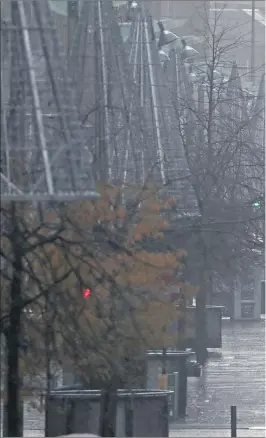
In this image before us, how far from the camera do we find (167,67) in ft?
98.9

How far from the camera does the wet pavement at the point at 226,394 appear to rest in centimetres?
Answer: 2322

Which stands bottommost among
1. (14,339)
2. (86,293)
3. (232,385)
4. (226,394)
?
(232,385)

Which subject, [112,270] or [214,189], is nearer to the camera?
[112,270]

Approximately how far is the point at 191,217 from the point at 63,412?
3716mm

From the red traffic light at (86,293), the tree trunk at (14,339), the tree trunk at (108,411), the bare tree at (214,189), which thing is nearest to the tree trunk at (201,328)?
the bare tree at (214,189)

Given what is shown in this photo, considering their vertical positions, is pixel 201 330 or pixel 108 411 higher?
pixel 108 411

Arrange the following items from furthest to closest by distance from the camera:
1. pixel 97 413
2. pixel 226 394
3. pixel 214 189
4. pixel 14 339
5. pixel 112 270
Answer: pixel 214 189 < pixel 226 394 < pixel 97 413 < pixel 112 270 < pixel 14 339

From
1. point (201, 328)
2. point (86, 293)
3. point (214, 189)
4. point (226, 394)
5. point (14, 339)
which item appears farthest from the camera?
point (201, 328)

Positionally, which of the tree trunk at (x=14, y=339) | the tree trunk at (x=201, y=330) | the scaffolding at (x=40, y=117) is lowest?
the tree trunk at (x=201, y=330)

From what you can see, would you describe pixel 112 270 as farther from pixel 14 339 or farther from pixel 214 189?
pixel 214 189

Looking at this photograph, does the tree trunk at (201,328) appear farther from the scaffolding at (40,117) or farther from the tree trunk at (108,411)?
the scaffolding at (40,117)

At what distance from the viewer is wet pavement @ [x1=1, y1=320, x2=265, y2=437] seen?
23219 millimetres

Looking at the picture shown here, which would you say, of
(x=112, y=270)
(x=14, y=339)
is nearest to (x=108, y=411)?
(x=112, y=270)

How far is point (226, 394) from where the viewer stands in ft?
93.5
